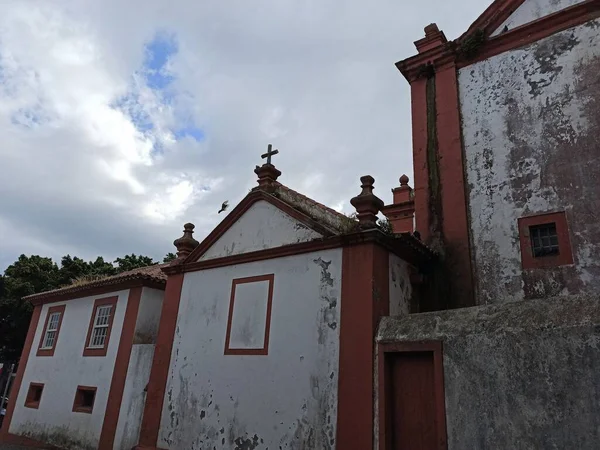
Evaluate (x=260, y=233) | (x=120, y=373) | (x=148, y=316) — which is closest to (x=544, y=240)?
(x=260, y=233)

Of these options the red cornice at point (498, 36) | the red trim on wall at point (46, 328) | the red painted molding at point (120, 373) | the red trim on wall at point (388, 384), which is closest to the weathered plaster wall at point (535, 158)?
the red cornice at point (498, 36)

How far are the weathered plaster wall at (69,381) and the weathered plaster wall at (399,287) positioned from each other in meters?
8.34

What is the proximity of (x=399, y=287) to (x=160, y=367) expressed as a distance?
5914 millimetres

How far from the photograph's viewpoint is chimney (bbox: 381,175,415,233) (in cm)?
1378

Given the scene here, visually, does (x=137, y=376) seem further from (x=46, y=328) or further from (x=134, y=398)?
(x=46, y=328)

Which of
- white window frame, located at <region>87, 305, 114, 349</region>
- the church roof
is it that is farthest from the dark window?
white window frame, located at <region>87, 305, 114, 349</region>

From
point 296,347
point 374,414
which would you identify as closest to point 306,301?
point 296,347

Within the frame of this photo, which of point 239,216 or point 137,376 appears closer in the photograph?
point 239,216

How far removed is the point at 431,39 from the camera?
11195mm

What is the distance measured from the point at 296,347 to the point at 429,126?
19.3 feet

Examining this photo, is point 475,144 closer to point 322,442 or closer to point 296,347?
point 296,347

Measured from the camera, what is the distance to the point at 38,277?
25.4 meters

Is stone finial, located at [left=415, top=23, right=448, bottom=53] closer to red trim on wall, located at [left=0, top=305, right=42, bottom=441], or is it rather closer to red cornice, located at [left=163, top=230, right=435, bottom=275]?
red cornice, located at [left=163, top=230, right=435, bottom=275]

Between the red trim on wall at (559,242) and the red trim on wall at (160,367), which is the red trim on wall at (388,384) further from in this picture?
the red trim on wall at (160,367)
